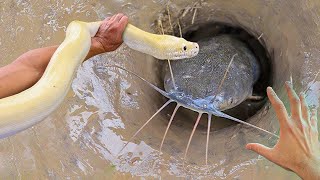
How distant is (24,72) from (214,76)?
75 centimetres

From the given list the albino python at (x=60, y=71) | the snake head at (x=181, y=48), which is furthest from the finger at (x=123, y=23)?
the snake head at (x=181, y=48)

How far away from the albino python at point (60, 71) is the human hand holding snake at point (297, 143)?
1.05ft

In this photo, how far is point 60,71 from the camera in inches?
43.2

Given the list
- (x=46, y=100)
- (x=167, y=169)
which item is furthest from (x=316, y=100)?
(x=46, y=100)

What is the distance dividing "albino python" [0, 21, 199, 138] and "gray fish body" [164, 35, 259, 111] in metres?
0.27

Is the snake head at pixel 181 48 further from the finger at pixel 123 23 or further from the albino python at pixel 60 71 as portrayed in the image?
the finger at pixel 123 23

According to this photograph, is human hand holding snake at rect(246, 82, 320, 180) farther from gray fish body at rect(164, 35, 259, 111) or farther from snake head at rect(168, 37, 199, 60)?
gray fish body at rect(164, 35, 259, 111)

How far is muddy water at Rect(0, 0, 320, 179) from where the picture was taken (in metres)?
1.59

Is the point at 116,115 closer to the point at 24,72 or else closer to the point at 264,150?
the point at 24,72

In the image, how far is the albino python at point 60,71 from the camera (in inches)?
39.9

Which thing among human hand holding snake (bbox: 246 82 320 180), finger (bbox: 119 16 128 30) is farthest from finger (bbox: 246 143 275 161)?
finger (bbox: 119 16 128 30)

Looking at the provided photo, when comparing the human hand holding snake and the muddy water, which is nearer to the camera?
the human hand holding snake

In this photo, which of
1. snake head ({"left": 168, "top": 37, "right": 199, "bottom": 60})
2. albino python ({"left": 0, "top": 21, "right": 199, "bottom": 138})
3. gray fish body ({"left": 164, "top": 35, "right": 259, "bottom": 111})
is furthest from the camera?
gray fish body ({"left": 164, "top": 35, "right": 259, "bottom": 111})

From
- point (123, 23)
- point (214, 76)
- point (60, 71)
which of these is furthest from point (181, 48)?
point (214, 76)
